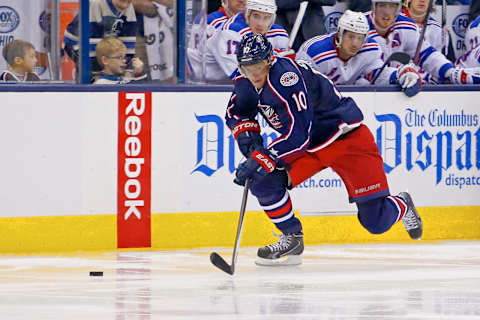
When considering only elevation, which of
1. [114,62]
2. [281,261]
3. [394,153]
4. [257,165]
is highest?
[114,62]

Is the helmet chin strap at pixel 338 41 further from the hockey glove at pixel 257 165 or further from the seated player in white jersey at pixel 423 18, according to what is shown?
the hockey glove at pixel 257 165

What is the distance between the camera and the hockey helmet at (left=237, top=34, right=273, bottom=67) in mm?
5586

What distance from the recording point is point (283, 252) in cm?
621

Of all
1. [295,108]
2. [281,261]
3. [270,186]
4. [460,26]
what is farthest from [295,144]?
[460,26]

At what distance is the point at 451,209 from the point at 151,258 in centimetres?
196

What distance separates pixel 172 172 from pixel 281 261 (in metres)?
0.90

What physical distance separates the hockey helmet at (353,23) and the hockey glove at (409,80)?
1.08 ft

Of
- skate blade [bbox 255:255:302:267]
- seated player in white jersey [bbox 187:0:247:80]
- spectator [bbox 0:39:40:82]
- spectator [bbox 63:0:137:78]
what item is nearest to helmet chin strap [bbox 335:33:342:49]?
seated player in white jersey [bbox 187:0:247:80]

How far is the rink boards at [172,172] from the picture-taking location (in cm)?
646

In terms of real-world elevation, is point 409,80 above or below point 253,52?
below

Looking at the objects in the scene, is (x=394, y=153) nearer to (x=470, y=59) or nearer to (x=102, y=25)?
(x=470, y=59)

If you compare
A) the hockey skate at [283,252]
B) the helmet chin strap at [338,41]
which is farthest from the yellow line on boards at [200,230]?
the helmet chin strap at [338,41]

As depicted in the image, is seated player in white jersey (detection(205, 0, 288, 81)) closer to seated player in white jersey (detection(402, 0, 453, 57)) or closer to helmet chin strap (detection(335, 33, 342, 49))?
helmet chin strap (detection(335, 33, 342, 49))

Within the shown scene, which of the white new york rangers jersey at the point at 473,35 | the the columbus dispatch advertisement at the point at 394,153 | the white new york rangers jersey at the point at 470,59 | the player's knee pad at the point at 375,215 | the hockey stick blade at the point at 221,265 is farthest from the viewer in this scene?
the white new york rangers jersey at the point at 473,35
